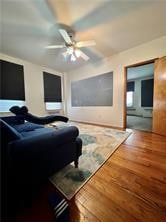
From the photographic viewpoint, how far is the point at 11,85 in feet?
12.6

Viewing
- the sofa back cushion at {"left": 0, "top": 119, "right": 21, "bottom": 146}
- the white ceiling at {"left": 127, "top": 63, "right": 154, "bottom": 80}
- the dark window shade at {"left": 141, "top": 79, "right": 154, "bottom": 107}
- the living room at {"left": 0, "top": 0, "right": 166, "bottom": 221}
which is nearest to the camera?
the sofa back cushion at {"left": 0, "top": 119, "right": 21, "bottom": 146}

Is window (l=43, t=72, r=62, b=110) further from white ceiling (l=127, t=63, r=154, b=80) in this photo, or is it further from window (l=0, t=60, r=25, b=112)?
white ceiling (l=127, t=63, r=154, b=80)

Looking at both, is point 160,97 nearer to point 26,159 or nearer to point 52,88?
point 26,159

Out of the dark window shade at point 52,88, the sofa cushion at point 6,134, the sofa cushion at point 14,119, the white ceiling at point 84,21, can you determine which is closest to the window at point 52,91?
the dark window shade at point 52,88

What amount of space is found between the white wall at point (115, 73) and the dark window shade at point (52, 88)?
2.42 feet

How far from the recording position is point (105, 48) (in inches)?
135

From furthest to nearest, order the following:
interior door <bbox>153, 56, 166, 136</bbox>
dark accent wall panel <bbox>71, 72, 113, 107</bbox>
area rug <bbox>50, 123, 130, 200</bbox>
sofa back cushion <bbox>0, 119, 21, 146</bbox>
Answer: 1. dark accent wall panel <bbox>71, 72, 113, 107</bbox>
2. interior door <bbox>153, 56, 166, 136</bbox>
3. area rug <bbox>50, 123, 130, 200</bbox>
4. sofa back cushion <bbox>0, 119, 21, 146</bbox>

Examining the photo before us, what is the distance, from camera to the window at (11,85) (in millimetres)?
3625

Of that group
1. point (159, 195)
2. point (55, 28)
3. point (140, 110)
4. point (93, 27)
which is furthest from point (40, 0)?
point (140, 110)

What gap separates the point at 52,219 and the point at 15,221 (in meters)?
0.29

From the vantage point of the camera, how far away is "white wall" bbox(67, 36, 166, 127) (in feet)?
10.0

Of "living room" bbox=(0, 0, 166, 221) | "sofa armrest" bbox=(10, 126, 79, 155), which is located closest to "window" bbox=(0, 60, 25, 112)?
"living room" bbox=(0, 0, 166, 221)

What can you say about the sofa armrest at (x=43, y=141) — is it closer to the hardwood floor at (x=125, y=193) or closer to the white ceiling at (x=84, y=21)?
the hardwood floor at (x=125, y=193)

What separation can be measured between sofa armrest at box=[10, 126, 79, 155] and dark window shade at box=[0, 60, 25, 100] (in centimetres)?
343
